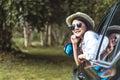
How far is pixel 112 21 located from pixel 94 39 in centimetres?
22

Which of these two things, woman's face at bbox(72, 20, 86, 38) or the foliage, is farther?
the foliage

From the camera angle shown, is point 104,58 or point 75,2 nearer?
point 104,58

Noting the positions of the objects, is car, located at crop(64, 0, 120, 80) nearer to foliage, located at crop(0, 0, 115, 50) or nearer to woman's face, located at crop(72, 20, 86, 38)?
woman's face, located at crop(72, 20, 86, 38)

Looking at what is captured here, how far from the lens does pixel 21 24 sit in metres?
10.7

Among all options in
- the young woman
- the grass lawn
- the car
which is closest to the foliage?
the grass lawn

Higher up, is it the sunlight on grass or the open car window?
the open car window

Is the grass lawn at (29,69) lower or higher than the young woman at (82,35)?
lower

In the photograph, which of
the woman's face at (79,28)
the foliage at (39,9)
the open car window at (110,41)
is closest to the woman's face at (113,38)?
the open car window at (110,41)

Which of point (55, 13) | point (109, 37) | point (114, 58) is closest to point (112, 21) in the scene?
point (109, 37)

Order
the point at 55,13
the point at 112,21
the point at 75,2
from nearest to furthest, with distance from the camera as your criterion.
Answer: 1. the point at 112,21
2. the point at 75,2
3. the point at 55,13

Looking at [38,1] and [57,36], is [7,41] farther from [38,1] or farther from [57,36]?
[57,36]

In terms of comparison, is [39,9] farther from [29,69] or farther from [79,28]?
[79,28]

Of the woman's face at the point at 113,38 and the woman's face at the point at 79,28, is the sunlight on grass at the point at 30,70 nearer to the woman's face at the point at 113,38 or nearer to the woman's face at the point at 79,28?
the woman's face at the point at 79,28

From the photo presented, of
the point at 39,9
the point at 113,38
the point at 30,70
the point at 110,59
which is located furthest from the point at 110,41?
the point at 39,9
